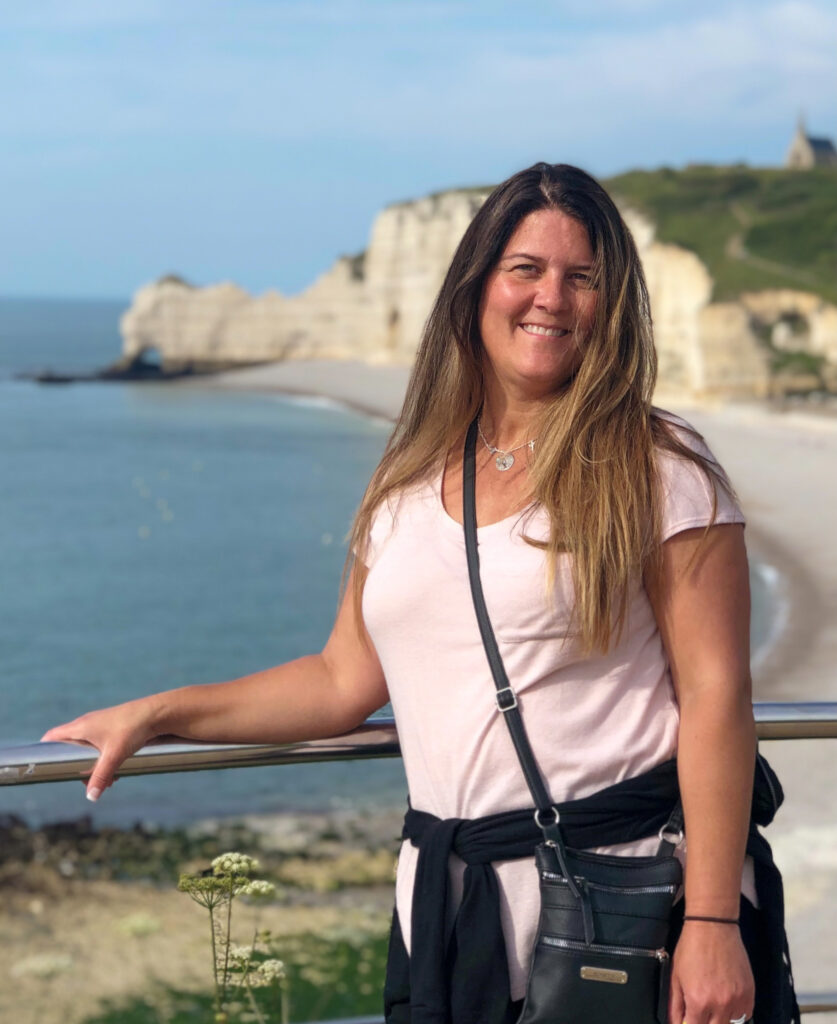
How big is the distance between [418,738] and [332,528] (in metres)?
33.9

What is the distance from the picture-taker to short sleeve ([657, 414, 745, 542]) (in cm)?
151

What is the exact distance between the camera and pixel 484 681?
158cm

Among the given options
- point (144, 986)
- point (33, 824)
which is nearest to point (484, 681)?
point (144, 986)

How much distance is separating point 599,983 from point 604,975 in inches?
0.5

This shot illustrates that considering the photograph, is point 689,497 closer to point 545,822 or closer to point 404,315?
point 545,822

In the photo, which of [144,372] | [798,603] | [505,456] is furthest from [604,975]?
[144,372]

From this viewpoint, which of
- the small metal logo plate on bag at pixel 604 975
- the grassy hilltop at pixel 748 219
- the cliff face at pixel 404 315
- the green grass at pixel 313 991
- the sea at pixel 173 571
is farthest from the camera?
the grassy hilltop at pixel 748 219

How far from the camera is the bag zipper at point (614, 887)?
4.83ft

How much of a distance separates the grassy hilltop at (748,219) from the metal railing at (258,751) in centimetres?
5185

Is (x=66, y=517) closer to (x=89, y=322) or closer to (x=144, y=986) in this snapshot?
(x=144, y=986)

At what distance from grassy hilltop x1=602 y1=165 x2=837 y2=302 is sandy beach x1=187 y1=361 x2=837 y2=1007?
Result: 11.0 meters

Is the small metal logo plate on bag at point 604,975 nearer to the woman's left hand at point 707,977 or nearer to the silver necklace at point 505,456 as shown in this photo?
the woman's left hand at point 707,977

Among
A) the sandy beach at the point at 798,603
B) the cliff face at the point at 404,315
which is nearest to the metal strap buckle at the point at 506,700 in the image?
the sandy beach at the point at 798,603

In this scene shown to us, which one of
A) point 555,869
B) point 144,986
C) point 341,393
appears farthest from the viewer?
point 341,393
